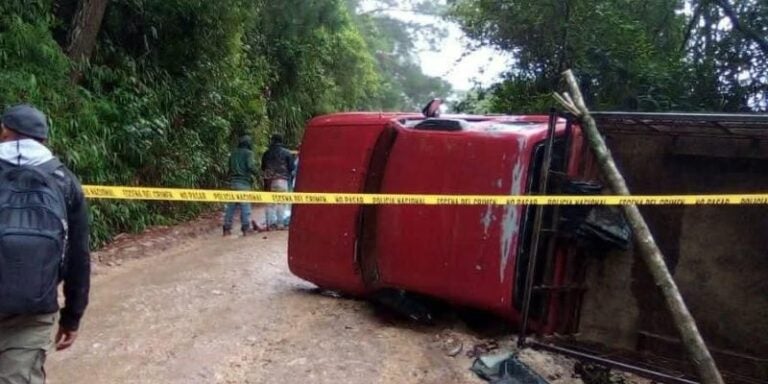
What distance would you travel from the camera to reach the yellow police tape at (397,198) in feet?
13.7

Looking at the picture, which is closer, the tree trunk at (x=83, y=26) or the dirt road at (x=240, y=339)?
the dirt road at (x=240, y=339)

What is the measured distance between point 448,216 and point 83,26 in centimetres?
598

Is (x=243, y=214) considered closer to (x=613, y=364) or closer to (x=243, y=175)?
(x=243, y=175)

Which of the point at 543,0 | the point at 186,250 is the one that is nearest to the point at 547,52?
the point at 543,0

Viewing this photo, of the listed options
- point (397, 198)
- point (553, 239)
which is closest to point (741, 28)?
point (553, 239)

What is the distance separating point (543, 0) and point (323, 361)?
7.62 meters

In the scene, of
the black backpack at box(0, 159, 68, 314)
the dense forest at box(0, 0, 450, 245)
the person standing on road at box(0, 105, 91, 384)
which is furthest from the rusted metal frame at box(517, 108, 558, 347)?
the dense forest at box(0, 0, 450, 245)

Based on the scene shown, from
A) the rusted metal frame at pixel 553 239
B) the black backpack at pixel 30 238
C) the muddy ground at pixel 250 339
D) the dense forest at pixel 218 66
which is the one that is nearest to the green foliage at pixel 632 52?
the dense forest at pixel 218 66

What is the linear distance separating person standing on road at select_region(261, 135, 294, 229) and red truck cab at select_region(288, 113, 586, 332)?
4342 millimetres

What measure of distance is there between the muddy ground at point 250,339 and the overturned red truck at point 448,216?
0.33 meters

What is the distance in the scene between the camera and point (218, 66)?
40.8 feet

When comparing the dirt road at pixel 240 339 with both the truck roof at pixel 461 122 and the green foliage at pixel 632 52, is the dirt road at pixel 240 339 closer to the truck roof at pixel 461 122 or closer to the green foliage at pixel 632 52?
the truck roof at pixel 461 122

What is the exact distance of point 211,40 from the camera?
11.8 metres

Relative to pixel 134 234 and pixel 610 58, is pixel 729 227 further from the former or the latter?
pixel 134 234
